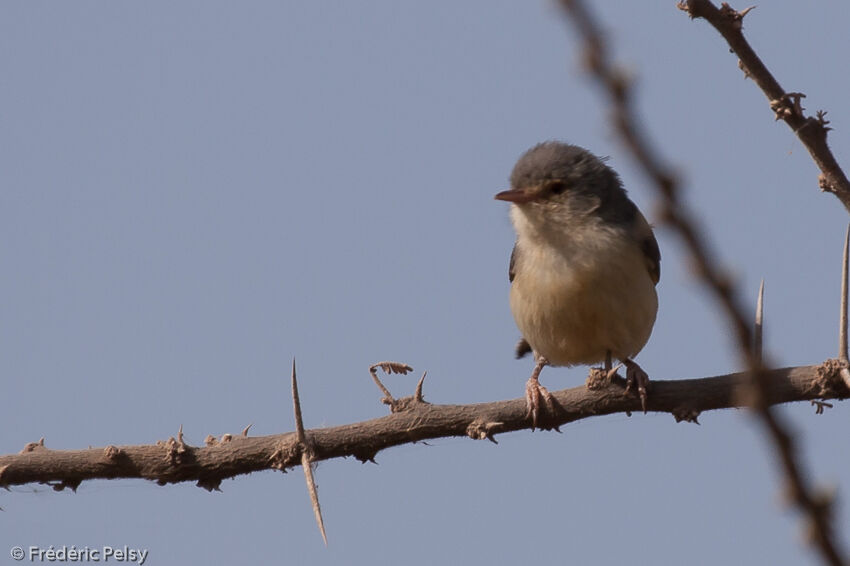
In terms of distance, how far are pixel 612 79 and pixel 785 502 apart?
14.1 inches

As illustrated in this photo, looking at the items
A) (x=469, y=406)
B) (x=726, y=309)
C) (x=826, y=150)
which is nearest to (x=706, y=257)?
(x=726, y=309)

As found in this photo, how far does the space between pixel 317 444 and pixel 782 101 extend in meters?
2.35

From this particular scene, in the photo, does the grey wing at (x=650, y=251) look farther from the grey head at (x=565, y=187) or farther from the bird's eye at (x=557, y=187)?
the bird's eye at (x=557, y=187)

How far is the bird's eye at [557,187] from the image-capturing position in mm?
6465

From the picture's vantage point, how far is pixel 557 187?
649 cm

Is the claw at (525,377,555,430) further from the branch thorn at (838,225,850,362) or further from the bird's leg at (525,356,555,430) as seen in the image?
the branch thorn at (838,225,850,362)

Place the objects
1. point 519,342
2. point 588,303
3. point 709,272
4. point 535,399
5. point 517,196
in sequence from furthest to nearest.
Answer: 1. point 519,342
2. point 517,196
3. point 588,303
4. point 535,399
5. point 709,272

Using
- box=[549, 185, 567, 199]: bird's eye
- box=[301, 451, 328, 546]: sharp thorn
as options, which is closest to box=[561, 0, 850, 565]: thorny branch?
box=[301, 451, 328, 546]: sharp thorn

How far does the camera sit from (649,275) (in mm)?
6711

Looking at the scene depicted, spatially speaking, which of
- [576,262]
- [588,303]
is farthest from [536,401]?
[576,262]

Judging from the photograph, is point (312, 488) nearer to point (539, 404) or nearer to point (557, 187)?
point (539, 404)

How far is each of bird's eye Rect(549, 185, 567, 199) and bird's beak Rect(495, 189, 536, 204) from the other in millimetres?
150

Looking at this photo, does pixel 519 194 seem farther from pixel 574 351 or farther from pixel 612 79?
pixel 612 79

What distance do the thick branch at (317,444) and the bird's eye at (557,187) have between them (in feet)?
6.97
